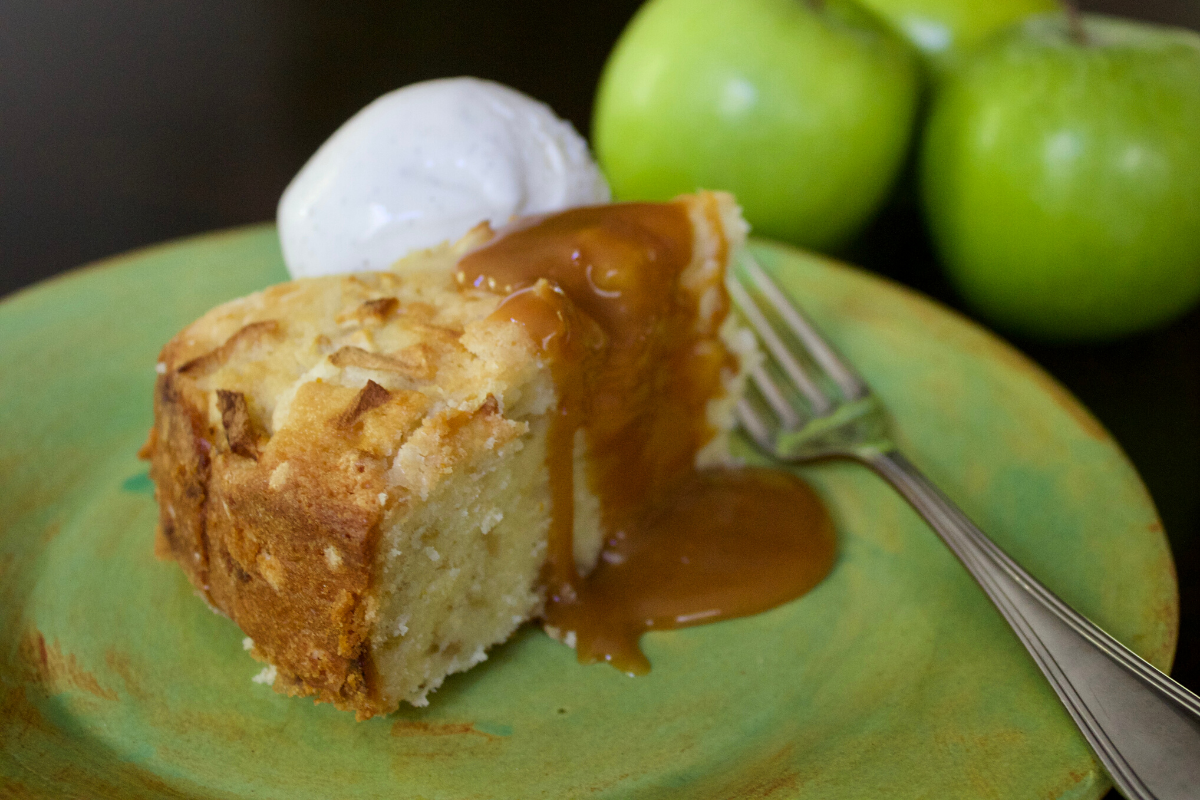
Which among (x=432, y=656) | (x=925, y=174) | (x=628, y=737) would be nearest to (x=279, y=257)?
(x=432, y=656)

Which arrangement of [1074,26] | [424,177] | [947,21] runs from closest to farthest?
[424,177], [1074,26], [947,21]

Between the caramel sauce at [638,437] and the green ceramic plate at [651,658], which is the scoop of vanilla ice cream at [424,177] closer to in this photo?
the caramel sauce at [638,437]

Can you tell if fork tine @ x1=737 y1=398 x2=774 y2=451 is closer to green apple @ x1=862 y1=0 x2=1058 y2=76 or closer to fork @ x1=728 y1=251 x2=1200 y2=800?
fork @ x1=728 y1=251 x2=1200 y2=800

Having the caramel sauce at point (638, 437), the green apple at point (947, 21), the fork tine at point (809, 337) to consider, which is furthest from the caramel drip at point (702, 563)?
the green apple at point (947, 21)

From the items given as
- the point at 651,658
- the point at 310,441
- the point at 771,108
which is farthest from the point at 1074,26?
the point at 310,441

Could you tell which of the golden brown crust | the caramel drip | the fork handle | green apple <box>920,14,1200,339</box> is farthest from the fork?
the golden brown crust

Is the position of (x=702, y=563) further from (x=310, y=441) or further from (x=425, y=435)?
(x=310, y=441)
